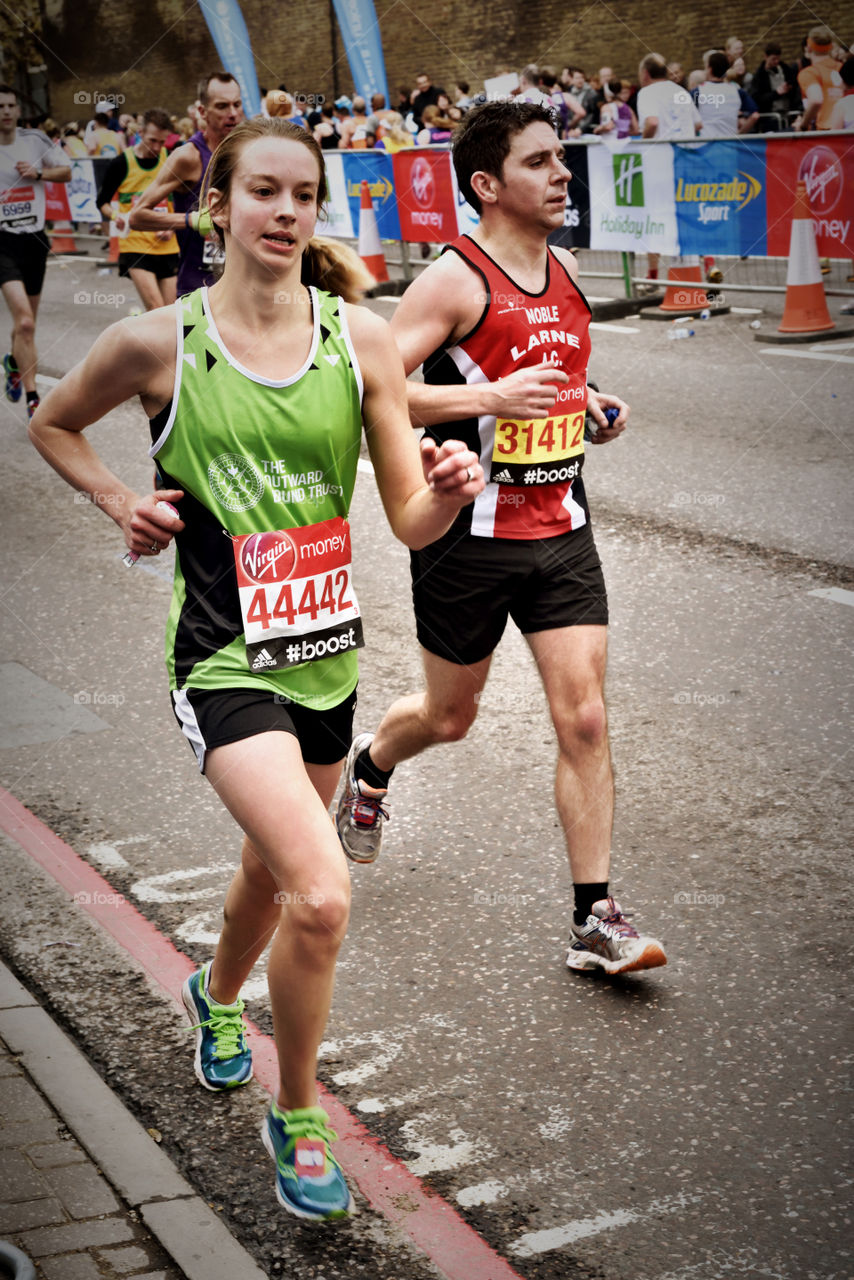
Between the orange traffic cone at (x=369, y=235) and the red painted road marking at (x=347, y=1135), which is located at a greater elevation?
the orange traffic cone at (x=369, y=235)

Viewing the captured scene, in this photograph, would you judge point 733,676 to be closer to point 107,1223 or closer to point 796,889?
point 796,889

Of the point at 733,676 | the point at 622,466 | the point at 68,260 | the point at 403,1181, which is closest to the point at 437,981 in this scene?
the point at 403,1181

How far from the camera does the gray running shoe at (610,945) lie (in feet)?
11.6

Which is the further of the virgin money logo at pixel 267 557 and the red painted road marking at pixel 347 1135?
the virgin money logo at pixel 267 557

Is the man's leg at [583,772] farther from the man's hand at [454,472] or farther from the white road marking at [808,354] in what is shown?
the white road marking at [808,354]

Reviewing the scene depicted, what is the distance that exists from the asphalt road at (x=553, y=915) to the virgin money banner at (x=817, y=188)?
15.5ft

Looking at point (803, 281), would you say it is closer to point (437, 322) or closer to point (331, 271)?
Answer: point (437, 322)

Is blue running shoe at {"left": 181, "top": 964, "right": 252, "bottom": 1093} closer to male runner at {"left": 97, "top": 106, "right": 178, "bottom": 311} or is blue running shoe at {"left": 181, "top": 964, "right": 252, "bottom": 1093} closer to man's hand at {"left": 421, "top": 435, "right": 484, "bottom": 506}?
man's hand at {"left": 421, "top": 435, "right": 484, "bottom": 506}

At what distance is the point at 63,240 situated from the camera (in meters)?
26.2

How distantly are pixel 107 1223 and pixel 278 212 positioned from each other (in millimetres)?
1905

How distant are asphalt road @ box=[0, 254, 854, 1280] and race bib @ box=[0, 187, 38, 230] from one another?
4144 millimetres

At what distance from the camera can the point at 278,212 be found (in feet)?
9.16

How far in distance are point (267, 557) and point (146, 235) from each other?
9288 millimetres

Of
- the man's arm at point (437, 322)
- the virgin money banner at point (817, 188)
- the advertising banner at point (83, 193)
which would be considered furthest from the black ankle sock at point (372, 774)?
the advertising banner at point (83, 193)
